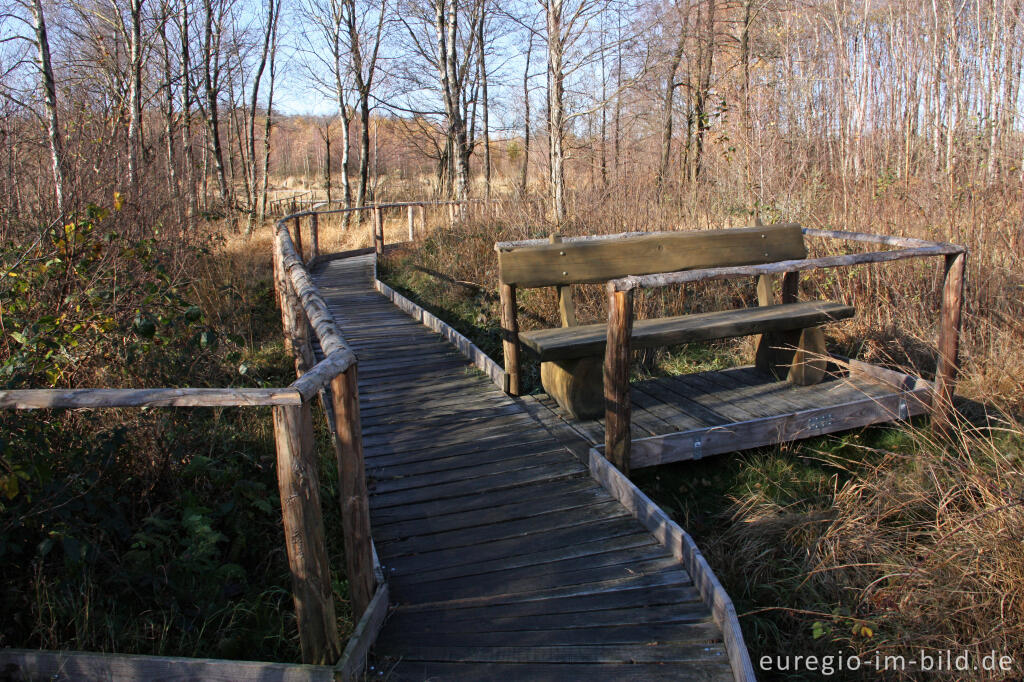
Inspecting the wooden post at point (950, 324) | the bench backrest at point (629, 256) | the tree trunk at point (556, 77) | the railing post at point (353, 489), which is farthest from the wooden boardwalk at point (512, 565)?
the tree trunk at point (556, 77)

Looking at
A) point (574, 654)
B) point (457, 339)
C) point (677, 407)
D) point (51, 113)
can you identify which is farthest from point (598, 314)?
point (51, 113)

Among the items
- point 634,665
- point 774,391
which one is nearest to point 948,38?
point 774,391

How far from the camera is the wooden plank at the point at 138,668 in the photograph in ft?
7.40

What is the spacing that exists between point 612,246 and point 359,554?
122 inches

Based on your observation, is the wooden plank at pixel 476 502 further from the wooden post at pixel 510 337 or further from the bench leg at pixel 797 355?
the bench leg at pixel 797 355

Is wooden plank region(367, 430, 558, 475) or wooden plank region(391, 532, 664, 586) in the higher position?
wooden plank region(367, 430, 558, 475)

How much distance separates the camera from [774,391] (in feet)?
16.7

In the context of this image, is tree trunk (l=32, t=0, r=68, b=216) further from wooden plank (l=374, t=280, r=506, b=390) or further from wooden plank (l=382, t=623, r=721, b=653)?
wooden plank (l=382, t=623, r=721, b=653)

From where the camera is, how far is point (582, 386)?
181 inches

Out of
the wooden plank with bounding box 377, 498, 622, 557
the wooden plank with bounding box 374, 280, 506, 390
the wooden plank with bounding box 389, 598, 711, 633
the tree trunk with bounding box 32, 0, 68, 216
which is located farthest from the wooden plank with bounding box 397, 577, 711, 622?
the tree trunk with bounding box 32, 0, 68, 216

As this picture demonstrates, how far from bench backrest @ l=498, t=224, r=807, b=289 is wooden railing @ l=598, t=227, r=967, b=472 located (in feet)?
3.18

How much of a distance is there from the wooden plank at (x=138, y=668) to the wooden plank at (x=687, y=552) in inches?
56.8

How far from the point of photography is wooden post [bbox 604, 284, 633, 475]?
3.66 m

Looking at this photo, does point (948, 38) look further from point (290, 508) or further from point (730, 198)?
point (290, 508)
